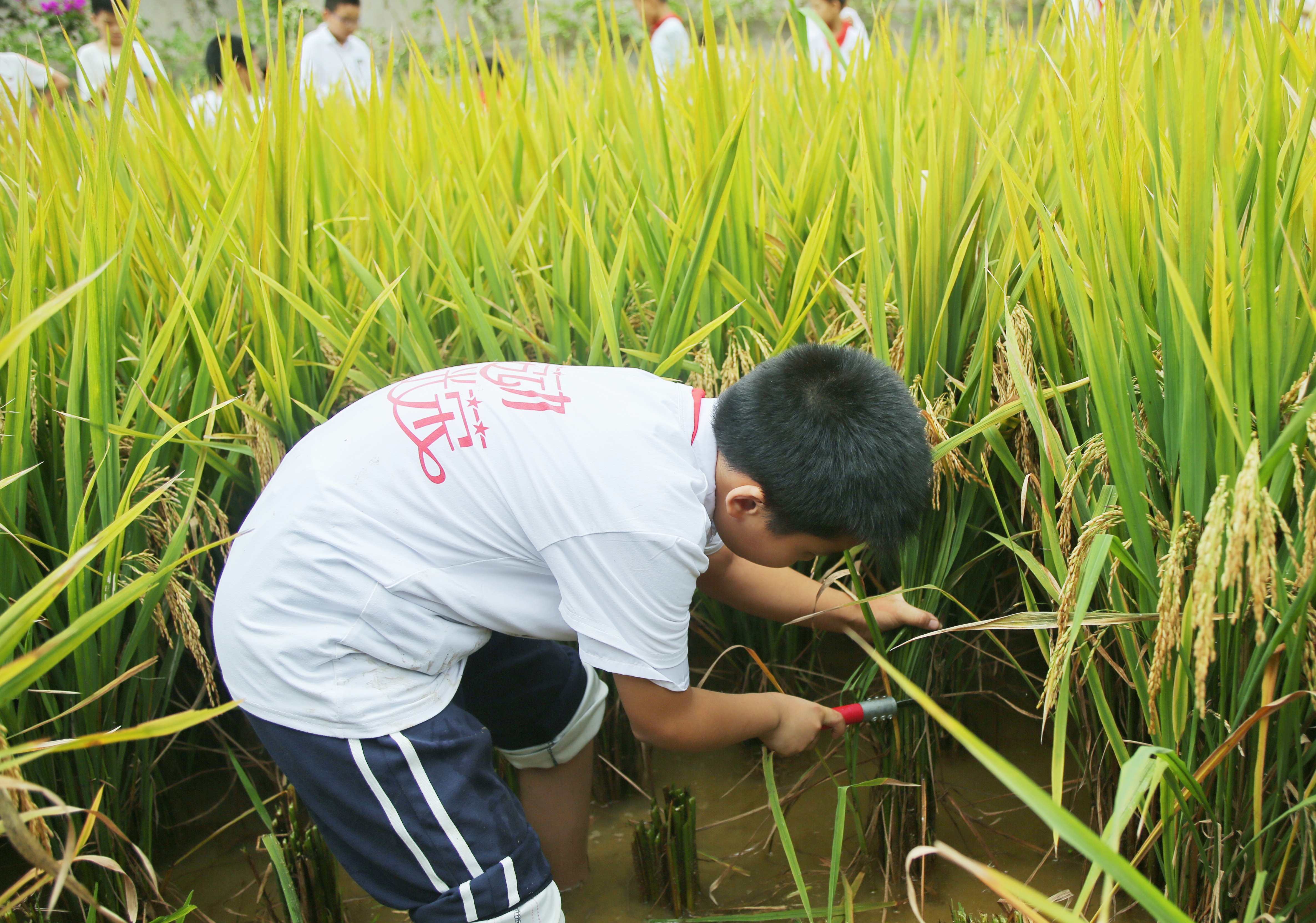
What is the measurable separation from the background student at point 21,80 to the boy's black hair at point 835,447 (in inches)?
50.2

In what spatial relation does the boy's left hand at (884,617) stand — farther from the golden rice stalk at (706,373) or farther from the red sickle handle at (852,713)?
the golden rice stalk at (706,373)

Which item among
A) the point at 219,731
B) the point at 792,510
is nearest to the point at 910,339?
the point at 792,510

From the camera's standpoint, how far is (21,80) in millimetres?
3270

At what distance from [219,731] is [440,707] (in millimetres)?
624

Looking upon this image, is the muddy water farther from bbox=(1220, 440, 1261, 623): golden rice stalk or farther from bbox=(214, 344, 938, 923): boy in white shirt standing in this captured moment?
bbox=(1220, 440, 1261, 623): golden rice stalk

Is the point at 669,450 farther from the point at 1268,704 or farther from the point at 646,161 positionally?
the point at 646,161

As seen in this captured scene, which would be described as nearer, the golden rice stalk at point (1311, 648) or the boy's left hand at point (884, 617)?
the golden rice stalk at point (1311, 648)

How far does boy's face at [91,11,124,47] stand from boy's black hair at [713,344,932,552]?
4.09m

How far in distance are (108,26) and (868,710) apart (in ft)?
15.4

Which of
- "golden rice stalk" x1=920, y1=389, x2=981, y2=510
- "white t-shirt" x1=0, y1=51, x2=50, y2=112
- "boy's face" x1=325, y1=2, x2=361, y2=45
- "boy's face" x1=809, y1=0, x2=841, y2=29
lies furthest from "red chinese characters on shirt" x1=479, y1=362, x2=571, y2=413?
"boy's face" x1=325, y1=2, x2=361, y2=45

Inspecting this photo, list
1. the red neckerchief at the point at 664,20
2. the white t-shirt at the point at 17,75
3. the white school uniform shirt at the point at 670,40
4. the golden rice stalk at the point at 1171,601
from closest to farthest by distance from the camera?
the golden rice stalk at the point at 1171,601, the white t-shirt at the point at 17,75, the white school uniform shirt at the point at 670,40, the red neckerchief at the point at 664,20

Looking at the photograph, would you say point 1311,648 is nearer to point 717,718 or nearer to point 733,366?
point 717,718

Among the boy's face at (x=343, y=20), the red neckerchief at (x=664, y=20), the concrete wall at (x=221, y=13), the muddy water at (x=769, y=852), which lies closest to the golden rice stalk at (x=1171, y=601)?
the muddy water at (x=769, y=852)

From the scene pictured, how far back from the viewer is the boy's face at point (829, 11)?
4098 millimetres
